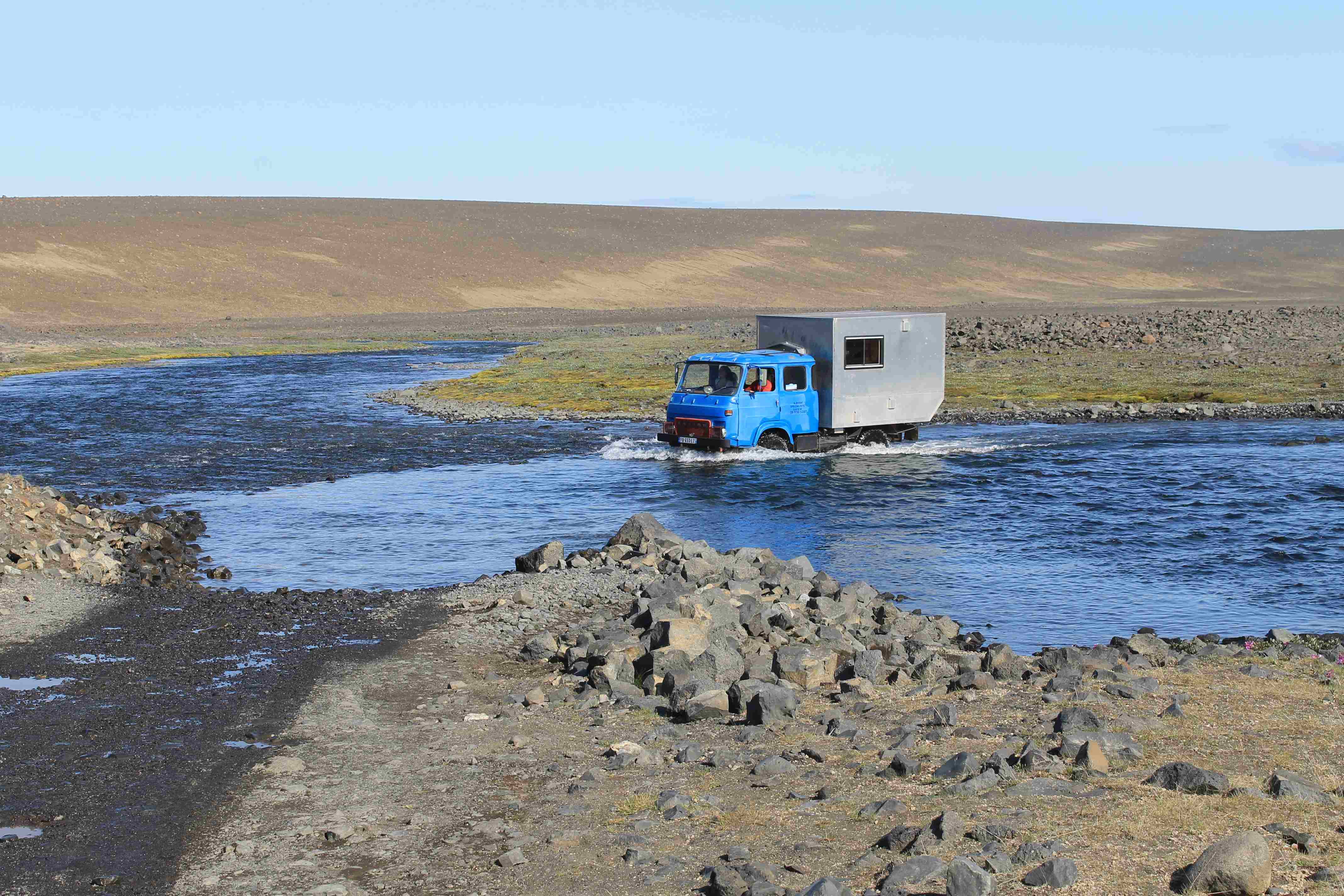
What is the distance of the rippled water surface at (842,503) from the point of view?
20.4 metres

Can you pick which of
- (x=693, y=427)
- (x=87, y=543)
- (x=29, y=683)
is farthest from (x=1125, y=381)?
(x=29, y=683)

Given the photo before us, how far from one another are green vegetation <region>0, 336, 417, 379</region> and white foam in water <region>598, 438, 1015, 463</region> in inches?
1599

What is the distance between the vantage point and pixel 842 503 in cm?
2769

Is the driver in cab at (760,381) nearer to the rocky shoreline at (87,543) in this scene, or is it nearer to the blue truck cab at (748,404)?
the blue truck cab at (748,404)

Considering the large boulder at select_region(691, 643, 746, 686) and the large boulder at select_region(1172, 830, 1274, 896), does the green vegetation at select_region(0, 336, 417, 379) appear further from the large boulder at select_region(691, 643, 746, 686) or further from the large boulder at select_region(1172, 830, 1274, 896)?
the large boulder at select_region(1172, 830, 1274, 896)

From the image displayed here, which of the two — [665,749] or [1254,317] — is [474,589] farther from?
[1254,317]

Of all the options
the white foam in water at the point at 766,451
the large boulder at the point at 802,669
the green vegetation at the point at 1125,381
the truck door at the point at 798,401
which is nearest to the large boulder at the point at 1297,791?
the large boulder at the point at 802,669

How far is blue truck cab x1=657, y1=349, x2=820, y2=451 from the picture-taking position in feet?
105

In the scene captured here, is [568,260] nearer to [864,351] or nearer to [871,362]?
[871,362]

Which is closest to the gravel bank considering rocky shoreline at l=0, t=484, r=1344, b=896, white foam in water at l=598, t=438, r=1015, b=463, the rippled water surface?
the rippled water surface

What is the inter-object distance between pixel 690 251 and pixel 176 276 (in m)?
56.2

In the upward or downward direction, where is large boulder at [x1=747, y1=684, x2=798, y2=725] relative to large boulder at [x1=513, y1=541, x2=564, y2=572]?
upward

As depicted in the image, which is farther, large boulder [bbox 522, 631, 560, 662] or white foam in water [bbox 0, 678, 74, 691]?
large boulder [bbox 522, 631, 560, 662]

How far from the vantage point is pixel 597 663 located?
1435 cm
